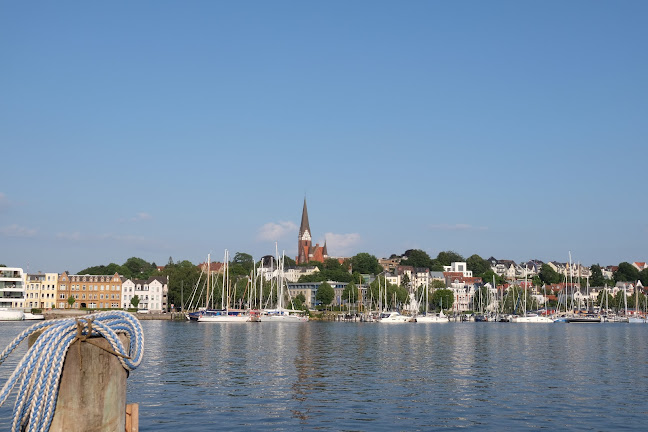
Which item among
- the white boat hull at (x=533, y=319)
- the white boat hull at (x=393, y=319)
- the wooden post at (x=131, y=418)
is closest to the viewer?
the wooden post at (x=131, y=418)

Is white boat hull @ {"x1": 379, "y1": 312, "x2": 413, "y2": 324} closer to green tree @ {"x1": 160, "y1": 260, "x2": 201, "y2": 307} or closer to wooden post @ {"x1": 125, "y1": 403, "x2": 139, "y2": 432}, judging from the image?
green tree @ {"x1": 160, "y1": 260, "x2": 201, "y2": 307}

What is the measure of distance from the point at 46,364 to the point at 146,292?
18380cm

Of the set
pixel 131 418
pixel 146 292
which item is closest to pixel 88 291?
pixel 146 292

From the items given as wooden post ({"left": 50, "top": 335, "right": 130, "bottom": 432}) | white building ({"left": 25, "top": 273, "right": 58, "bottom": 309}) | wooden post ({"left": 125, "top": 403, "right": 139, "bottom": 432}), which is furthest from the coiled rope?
white building ({"left": 25, "top": 273, "right": 58, "bottom": 309})

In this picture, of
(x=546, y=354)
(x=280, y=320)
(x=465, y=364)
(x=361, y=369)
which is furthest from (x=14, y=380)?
(x=280, y=320)

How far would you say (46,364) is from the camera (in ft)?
28.3

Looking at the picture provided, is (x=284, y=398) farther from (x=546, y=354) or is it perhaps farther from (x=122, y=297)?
(x=122, y=297)

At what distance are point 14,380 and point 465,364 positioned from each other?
140 feet

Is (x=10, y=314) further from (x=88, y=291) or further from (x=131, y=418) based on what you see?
(x=131, y=418)

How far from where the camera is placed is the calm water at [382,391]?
2558 centimetres

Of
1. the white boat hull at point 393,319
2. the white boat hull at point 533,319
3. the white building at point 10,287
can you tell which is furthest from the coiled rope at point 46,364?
the white boat hull at point 533,319

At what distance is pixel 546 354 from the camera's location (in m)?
59.0

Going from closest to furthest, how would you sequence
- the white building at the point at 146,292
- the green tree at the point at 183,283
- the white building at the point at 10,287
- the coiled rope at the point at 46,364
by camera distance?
the coiled rope at the point at 46,364, the white building at the point at 10,287, the green tree at the point at 183,283, the white building at the point at 146,292

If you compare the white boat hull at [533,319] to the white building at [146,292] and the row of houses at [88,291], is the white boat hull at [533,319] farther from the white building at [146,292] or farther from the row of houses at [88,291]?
the white building at [146,292]
